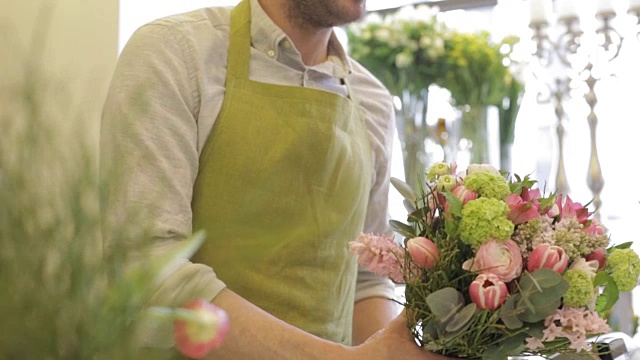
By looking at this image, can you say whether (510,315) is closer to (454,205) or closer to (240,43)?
(454,205)

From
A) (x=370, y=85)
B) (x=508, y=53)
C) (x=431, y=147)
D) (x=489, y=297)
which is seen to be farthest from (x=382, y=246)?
(x=508, y=53)

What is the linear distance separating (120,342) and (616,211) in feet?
9.20

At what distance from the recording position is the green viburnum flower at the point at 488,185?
1093 mm

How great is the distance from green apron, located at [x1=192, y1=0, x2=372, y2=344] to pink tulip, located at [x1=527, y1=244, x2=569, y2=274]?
40 cm

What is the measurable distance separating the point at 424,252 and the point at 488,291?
97 millimetres

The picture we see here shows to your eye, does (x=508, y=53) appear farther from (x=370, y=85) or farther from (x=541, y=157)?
(x=370, y=85)

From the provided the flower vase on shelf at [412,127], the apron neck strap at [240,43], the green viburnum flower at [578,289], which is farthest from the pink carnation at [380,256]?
the flower vase on shelf at [412,127]

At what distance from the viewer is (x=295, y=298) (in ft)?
4.84

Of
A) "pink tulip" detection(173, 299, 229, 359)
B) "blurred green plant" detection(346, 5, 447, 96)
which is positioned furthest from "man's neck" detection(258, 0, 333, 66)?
"pink tulip" detection(173, 299, 229, 359)

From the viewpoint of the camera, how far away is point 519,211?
1083 mm

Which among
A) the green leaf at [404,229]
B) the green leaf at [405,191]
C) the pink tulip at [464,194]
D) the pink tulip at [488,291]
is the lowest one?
the pink tulip at [488,291]

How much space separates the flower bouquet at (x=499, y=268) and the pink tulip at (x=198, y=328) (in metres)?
0.71

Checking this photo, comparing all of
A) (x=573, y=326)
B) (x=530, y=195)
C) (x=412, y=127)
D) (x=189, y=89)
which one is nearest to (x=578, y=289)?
(x=573, y=326)

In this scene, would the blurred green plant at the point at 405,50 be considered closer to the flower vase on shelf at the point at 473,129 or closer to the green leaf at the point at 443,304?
the flower vase on shelf at the point at 473,129
